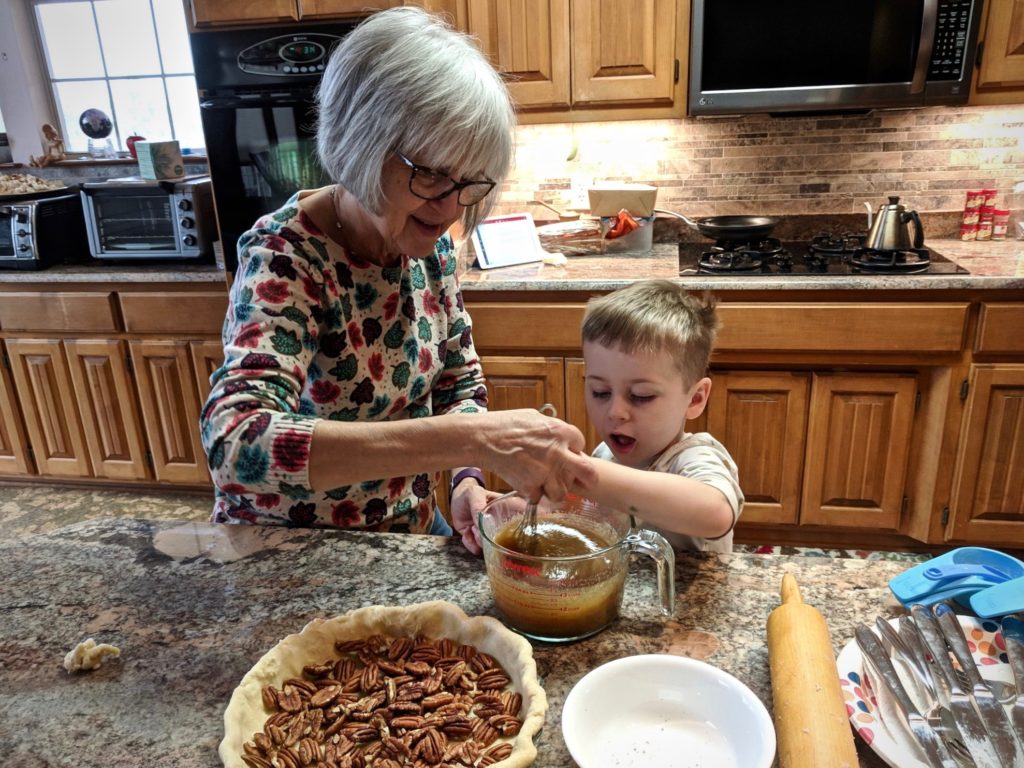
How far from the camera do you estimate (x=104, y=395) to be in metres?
2.99

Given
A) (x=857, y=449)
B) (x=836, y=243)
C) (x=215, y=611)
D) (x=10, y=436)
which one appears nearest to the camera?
(x=215, y=611)

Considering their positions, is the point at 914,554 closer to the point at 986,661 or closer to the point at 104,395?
the point at 986,661

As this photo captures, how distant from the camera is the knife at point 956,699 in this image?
2.11 ft

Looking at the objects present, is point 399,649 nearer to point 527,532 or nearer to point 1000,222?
point 527,532

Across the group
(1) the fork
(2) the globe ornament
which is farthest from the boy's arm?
(2) the globe ornament

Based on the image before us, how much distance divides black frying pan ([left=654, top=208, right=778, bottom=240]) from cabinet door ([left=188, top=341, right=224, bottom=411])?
1.73m

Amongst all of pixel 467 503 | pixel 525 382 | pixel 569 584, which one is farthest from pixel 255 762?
pixel 525 382

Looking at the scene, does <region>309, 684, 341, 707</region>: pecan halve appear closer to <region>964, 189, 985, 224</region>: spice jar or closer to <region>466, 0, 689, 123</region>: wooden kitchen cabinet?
<region>466, 0, 689, 123</region>: wooden kitchen cabinet

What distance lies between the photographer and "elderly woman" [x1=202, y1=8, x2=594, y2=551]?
0.98m

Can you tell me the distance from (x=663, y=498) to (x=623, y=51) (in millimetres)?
1917

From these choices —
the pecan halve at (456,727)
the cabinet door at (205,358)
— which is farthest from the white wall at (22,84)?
the pecan halve at (456,727)

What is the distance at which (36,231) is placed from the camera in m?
2.87

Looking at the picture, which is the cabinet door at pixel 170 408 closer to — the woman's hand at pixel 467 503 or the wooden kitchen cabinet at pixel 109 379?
the wooden kitchen cabinet at pixel 109 379

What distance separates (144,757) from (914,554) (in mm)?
2443
